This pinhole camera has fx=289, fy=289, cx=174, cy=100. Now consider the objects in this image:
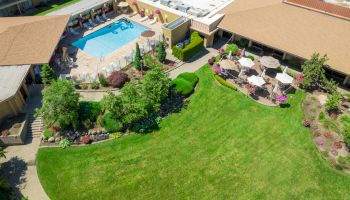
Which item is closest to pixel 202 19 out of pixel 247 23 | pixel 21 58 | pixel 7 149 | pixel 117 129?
pixel 247 23

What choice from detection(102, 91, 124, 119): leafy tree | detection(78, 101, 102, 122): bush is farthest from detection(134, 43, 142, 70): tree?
detection(102, 91, 124, 119): leafy tree

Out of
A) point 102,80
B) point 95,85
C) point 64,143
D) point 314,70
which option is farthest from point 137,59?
point 314,70

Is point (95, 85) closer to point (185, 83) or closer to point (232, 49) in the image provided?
point (185, 83)

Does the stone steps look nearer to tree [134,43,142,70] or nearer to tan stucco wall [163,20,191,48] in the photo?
tree [134,43,142,70]

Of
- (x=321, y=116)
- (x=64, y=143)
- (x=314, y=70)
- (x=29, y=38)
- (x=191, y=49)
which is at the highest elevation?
(x=29, y=38)

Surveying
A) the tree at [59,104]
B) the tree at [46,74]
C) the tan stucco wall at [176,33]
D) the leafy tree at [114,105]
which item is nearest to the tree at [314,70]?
the tan stucco wall at [176,33]

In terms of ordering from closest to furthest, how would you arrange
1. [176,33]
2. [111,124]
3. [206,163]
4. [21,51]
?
[206,163] < [111,124] < [21,51] < [176,33]

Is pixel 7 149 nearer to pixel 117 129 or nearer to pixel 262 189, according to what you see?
pixel 117 129

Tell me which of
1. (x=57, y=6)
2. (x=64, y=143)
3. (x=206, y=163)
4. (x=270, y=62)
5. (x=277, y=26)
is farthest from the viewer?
(x=57, y=6)
